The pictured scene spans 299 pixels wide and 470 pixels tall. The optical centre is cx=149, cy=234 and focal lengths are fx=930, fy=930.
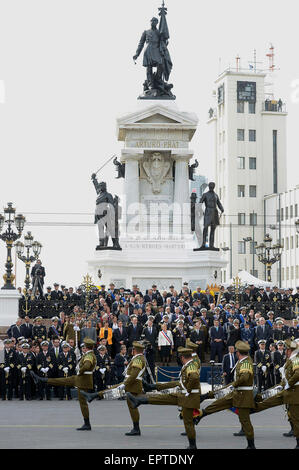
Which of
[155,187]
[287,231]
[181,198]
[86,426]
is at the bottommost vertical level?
[86,426]

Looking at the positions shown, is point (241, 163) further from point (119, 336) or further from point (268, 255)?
point (119, 336)

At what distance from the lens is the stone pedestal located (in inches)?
1251

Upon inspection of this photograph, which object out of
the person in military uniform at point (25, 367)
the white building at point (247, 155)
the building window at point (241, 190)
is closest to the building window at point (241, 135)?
the white building at point (247, 155)

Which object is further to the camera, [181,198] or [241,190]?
[241,190]

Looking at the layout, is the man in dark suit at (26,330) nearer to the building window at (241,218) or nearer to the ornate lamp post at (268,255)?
the ornate lamp post at (268,255)

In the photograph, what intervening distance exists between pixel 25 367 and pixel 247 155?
84638mm

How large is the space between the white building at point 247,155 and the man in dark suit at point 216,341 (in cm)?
7720

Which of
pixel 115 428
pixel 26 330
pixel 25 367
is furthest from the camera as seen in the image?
pixel 26 330

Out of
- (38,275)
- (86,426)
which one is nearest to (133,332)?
(86,426)

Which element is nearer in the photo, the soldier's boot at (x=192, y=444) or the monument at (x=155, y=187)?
the soldier's boot at (x=192, y=444)

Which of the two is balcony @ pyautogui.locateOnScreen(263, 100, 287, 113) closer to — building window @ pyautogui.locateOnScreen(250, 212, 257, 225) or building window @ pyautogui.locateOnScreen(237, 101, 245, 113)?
building window @ pyautogui.locateOnScreen(237, 101, 245, 113)

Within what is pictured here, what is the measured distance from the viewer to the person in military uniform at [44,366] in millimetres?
23453

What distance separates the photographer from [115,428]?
17078 millimetres

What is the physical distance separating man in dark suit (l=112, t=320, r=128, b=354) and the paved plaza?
4.12 meters
